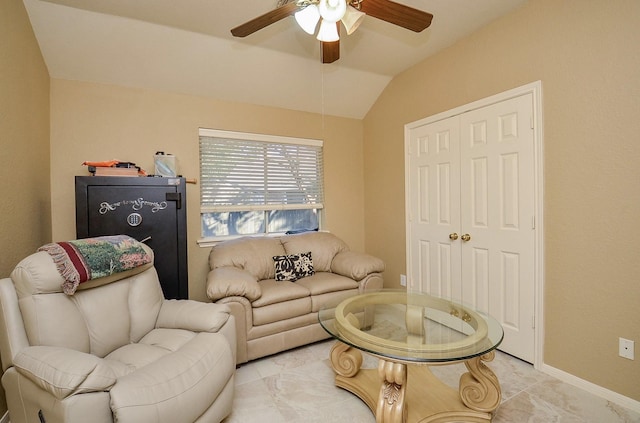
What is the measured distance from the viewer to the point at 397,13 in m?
1.61

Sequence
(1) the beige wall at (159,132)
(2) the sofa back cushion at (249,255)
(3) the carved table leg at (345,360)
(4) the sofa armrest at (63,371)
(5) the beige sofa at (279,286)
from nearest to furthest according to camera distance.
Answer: (4) the sofa armrest at (63,371), (3) the carved table leg at (345,360), (5) the beige sofa at (279,286), (1) the beige wall at (159,132), (2) the sofa back cushion at (249,255)

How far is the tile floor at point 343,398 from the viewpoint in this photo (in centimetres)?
173

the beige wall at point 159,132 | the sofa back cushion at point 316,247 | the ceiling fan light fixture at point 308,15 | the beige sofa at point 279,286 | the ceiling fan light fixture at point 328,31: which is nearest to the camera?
the ceiling fan light fixture at point 308,15

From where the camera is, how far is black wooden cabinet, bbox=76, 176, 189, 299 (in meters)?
2.15

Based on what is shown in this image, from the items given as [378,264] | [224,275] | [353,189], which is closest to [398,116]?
[353,189]

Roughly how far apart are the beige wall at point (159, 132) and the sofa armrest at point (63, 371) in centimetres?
178

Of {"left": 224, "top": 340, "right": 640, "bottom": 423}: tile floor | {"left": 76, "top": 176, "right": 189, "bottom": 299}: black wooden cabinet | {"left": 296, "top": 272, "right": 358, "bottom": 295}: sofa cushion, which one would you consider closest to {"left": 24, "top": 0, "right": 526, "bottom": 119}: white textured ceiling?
{"left": 76, "top": 176, "right": 189, "bottom": 299}: black wooden cabinet

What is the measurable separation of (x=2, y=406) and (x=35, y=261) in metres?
0.89

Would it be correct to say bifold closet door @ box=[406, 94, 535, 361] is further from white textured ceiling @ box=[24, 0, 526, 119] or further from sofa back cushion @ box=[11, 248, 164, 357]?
sofa back cushion @ box=[11, 248, 164, 357]

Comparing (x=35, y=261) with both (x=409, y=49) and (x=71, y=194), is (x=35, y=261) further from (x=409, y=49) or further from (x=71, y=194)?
(x=409, y=49)

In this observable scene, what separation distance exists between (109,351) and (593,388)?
119 inches

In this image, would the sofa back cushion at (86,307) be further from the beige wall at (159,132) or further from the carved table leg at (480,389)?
the carved table leg at (480,389)

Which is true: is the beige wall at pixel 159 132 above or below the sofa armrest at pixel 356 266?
above

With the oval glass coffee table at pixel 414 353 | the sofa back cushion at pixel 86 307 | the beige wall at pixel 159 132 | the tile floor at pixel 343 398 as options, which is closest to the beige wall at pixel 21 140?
the beige wall at pixel 159 132
